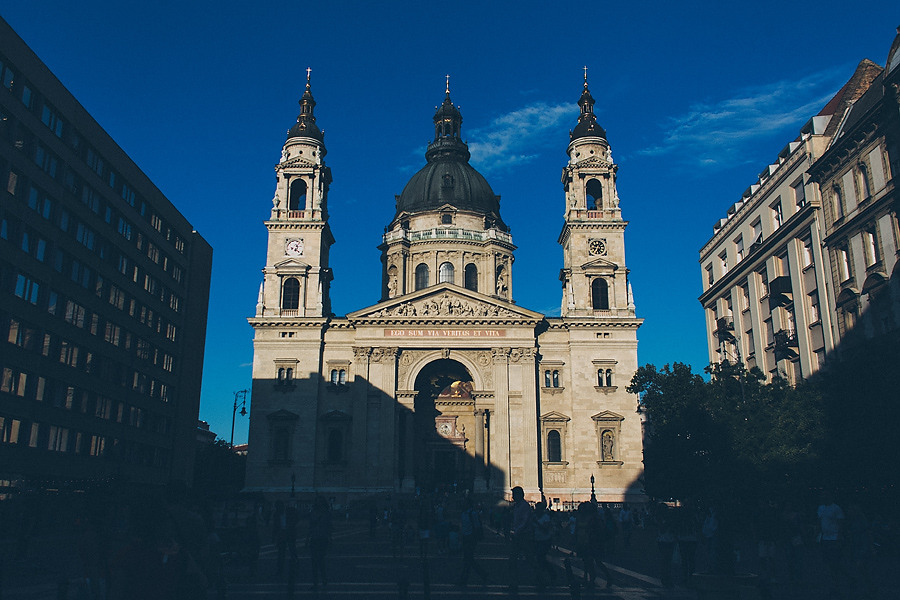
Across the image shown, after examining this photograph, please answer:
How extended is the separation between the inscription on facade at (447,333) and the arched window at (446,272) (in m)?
13.0

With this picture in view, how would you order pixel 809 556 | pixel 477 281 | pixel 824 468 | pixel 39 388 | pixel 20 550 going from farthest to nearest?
1. pixel 477 281
2. pixel 39 388
3. pixel 824 468
4. pixel 809 556
5. pixel 20 550

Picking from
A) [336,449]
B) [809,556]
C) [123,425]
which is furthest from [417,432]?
[809,556]

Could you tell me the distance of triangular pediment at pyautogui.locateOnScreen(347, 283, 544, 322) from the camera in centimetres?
5759

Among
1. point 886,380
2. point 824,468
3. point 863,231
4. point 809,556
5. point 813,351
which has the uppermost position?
point 863,231

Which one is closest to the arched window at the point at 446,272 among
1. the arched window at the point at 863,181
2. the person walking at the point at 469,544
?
the arched window at the point at 863,181

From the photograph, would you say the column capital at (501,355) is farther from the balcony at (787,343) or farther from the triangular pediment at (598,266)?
the balcony at (787,343)

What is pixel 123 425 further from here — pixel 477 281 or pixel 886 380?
pixel 886 380

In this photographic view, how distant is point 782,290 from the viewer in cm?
4372

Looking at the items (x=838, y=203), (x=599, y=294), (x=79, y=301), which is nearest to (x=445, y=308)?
(x=599, y=294)

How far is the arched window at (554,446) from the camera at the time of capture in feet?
187

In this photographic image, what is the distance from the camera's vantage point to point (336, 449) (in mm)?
56375

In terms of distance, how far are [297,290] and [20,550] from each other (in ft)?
126

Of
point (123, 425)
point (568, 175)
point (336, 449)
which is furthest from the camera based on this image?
point (568, 175)

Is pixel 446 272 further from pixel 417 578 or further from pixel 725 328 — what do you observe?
pixel 417 578
